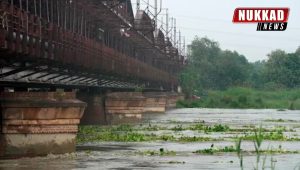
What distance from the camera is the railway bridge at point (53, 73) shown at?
22.7 metres

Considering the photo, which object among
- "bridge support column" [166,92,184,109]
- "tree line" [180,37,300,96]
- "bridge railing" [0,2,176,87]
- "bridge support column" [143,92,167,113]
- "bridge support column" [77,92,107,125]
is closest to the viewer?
"bridge railing" [0,2,176,87]

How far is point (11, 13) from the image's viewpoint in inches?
874

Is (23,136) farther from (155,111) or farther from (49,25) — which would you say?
(155,111)

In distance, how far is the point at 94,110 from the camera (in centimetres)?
5141

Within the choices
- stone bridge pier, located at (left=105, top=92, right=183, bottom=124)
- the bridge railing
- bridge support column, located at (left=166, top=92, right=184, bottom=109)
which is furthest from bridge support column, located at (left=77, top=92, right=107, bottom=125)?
bridge support column, located at (left=166, top=92, right=184, bottom=109)

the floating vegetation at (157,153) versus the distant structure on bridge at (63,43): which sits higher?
the distant structure on bridge at (63,43)

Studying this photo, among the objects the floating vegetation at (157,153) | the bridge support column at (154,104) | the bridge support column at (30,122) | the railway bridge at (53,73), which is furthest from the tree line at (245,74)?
the bridge support column at (30,122)

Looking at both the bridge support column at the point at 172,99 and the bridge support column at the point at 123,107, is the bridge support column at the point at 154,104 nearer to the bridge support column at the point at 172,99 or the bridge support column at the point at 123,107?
the bridge support column at the point at 172,99

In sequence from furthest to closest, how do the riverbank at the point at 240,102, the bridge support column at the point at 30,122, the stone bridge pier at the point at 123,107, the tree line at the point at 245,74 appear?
the tree line at the point at 245,74 → the riverbank at the point at 240,102 → the stone bridge pier at the point at 123,107 → the bridge support column at the point at 30,122

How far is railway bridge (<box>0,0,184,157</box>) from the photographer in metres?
22.7

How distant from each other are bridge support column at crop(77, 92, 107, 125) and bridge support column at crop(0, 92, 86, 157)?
26068mm

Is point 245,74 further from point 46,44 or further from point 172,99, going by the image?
point 46,44

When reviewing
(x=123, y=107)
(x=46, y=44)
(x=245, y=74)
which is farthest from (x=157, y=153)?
(x=245, y=74)

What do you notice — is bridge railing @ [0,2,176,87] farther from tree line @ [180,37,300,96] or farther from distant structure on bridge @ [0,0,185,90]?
tree line @ [180,37,300,96]
